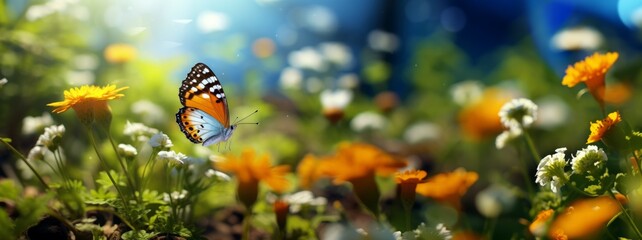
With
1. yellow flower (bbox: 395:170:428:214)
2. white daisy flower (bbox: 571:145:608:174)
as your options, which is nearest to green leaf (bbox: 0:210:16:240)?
yellow flower (bbox: 395:170:428:214)

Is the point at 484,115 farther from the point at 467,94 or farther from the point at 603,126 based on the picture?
the point at 603,126

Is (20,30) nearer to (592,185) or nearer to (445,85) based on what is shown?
(592,185)

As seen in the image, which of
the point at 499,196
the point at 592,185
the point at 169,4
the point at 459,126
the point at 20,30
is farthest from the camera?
the point at 459,126

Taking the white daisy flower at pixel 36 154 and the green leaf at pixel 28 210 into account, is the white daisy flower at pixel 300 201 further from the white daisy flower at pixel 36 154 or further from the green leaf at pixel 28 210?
the green leaf at pixel 28 210

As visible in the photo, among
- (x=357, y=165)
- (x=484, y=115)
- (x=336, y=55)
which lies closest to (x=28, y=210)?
(x=357, y=165)

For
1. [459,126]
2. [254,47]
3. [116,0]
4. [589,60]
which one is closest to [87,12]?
[116,0]

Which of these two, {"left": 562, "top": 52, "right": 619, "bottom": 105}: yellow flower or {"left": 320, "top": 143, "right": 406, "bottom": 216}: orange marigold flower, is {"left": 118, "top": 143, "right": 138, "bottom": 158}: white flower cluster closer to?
{"left": 320, "top": 143, "right": 406, "bottom": 216}: orange marigold flower

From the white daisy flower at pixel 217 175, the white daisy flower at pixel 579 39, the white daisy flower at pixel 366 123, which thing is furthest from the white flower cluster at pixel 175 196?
the white daisy flower at pixel 579 39
